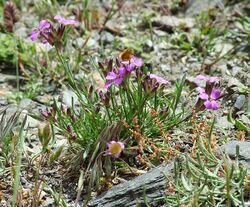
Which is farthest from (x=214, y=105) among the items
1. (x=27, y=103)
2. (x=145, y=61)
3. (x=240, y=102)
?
(x=145, y=61)

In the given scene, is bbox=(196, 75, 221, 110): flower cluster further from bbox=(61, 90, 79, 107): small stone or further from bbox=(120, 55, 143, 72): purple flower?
bbox=(61, 90, 79, 107): small stone

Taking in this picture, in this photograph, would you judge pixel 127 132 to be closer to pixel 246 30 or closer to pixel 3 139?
pixel 3 139

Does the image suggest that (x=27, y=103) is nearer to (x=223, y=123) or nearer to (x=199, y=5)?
(x=223, y=123)

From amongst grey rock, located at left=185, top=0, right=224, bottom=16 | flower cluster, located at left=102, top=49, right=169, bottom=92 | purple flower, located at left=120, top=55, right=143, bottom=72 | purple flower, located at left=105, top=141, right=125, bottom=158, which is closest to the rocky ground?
grey rock, located at left=185, top=0, right=224, bottom=16

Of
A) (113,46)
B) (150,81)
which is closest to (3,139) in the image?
(150,81)

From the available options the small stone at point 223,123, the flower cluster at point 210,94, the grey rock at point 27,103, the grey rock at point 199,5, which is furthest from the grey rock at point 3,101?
the grey rock at point 199,5

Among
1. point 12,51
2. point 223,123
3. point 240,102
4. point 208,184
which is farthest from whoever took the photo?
point 12,51

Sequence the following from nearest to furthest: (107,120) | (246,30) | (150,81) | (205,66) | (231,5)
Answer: (150,81) → (107,120) → (205,66) → (246,30) → (231,5)
